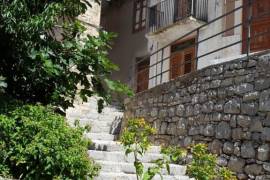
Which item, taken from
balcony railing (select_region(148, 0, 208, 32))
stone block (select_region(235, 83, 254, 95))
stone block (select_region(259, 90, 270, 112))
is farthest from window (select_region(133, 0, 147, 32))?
stone block (select_region(259, 90, 270, 112))

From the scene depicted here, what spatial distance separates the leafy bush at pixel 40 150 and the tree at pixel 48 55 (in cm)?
72

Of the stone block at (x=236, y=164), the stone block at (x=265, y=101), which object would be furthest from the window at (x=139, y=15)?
the stone block at (x=265, y=101)

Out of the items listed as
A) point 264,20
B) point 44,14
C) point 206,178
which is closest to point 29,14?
point 44,14

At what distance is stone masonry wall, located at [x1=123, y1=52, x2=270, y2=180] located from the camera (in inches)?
231

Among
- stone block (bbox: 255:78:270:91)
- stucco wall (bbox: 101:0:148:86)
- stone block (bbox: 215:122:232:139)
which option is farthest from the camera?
stucco wall (bbox: 101:0:148:86)

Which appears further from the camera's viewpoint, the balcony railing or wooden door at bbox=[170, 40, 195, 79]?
wooden door at bbox=[170, 40, 195, 79]

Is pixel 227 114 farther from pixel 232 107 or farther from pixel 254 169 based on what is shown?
pixel 254 169

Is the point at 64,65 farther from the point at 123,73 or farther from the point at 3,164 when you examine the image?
the point at 123,73

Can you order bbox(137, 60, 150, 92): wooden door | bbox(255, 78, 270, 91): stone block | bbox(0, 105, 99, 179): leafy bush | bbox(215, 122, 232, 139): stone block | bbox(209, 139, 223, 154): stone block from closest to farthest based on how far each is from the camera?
1. bbox(0, 105, 99, 179): leafy bush
2. bbox(255, 78, 270, 91): stone block
3. bbox(215, 122, 232, 139): stone block
4. bbox(209, 139, 223, 154): stone block
5. bbox(137, 60, 150, 92): wooden door

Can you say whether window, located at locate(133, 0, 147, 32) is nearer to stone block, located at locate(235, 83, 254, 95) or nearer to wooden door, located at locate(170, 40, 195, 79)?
wooden door, located at locate(170, 40, 195, 79)

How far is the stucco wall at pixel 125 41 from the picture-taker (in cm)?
1703

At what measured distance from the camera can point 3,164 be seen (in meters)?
5.47

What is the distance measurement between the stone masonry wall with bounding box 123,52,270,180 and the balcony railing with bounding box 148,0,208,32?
16.8ft

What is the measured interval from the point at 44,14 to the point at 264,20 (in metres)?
6.93
